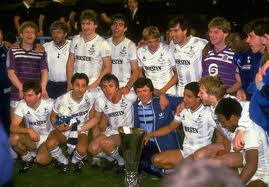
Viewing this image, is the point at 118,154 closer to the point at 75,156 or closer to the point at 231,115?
the point at 75,156

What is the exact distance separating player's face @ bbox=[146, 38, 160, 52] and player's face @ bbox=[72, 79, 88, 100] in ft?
3.61

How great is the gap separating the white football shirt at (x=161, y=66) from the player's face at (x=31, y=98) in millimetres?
1641

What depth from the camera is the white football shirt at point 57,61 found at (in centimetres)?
796

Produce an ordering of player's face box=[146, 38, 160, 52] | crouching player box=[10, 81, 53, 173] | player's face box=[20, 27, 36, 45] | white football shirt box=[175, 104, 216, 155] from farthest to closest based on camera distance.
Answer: player's face box=[146, 38, 160, 52], player's face box=[20, 27, 36, 45], crouching player box=[10, 81, 53, 173], white football shirt box=[175, 104, 216, 155]

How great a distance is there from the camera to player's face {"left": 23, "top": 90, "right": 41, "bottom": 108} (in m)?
6.98

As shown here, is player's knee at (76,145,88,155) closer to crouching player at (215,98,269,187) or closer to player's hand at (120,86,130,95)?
player's hand at (120,86,130,95)

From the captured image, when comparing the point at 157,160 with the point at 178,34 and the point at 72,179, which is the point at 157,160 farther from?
the point at 178,34

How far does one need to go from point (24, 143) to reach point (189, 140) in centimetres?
223

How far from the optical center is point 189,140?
21.4ft

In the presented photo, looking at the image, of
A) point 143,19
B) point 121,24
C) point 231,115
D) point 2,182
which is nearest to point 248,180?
point 231,115

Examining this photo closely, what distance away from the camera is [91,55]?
771 cm

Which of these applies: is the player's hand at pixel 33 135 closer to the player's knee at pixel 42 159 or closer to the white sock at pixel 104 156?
the player's knee at pixel 42 159

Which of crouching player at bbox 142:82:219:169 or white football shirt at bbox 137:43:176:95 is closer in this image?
crouching player at bbox 142:82:219:169

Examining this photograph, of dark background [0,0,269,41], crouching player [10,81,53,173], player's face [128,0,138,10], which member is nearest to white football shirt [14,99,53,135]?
crouching player [10,81,53,173]
